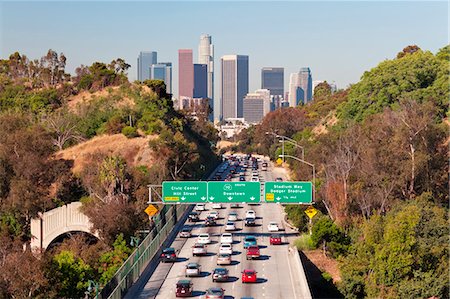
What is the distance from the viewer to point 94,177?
77875 millimetres

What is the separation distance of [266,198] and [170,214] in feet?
42.2

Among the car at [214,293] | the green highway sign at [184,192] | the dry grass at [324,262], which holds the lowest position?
the dry grass at [324,262]

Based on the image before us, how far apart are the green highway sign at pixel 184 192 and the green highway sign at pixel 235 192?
669mm

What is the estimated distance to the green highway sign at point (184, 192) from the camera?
59.8m

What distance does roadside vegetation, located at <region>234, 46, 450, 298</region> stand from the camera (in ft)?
168

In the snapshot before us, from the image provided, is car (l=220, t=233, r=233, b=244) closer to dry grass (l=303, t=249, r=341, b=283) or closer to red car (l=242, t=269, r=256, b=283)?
dry grass (l=303, t=249, r=341, b=283)

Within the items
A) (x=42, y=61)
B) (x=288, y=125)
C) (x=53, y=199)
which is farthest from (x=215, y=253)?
(x=288, y=125)

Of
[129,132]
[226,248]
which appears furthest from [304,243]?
[129,132]

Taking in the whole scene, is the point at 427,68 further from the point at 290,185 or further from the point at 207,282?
the point at 207,282

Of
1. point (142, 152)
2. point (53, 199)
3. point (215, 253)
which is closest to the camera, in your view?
point (215, 253)

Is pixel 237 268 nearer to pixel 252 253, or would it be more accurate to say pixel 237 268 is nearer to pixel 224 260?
pixel 224 260

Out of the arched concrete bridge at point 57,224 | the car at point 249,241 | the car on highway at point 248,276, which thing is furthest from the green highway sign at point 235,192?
the arched concrete bridge at point 57,224

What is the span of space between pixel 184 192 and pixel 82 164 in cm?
4258

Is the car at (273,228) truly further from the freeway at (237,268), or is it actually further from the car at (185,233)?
the car at (185,233)
